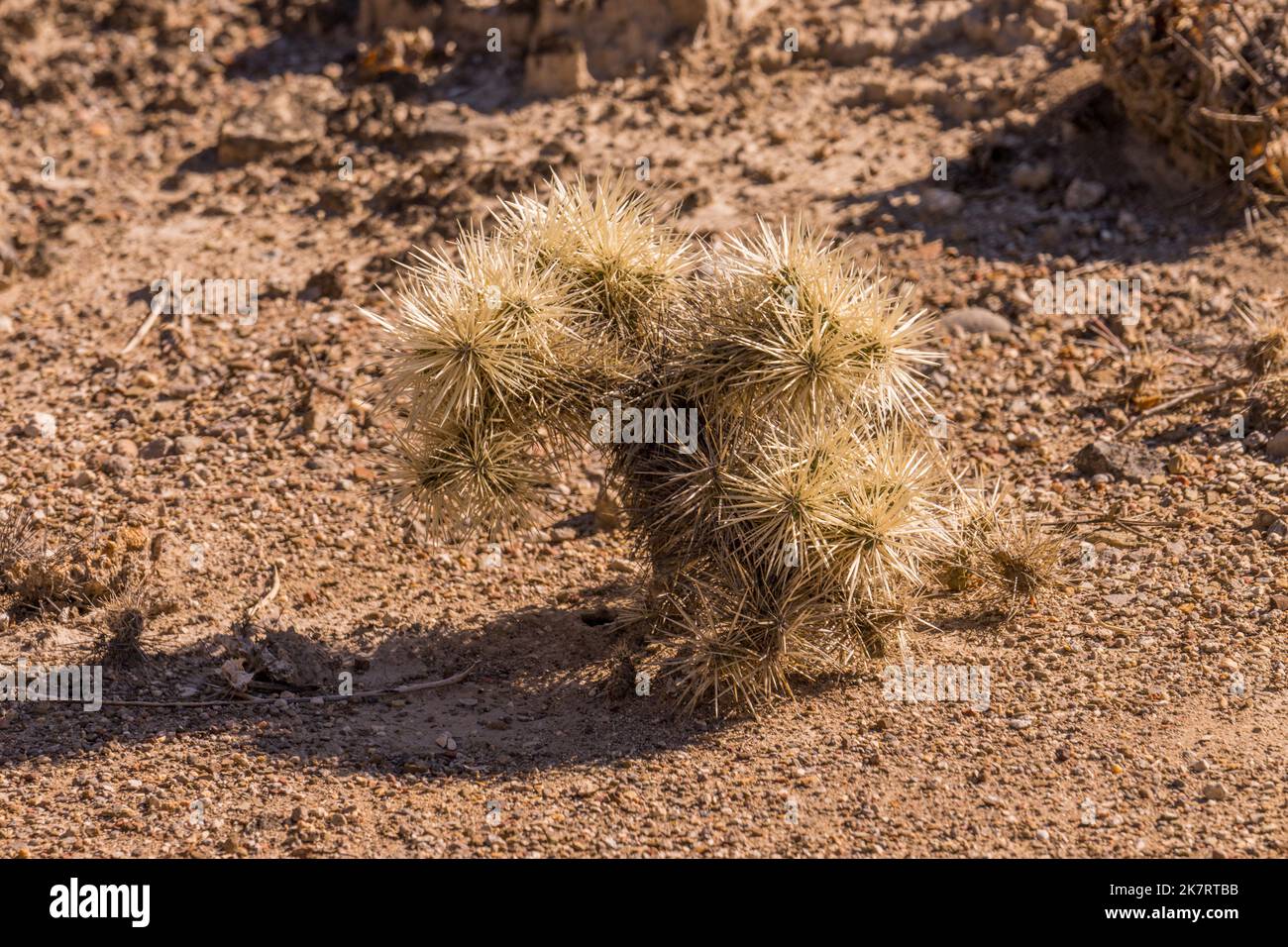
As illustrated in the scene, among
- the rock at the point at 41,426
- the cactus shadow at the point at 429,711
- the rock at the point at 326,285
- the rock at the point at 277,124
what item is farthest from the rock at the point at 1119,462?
the rock at the point at 277,124

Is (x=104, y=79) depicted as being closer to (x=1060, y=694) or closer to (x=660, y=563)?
(x=660, y=563)

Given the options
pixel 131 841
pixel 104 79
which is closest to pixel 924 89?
pixel 104 79

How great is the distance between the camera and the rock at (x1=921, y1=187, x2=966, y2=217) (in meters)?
8.04

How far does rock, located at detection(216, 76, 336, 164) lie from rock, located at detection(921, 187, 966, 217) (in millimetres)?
3690

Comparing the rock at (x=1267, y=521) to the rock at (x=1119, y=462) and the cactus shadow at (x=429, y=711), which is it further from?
the cactus shadow at (x=429, y=711)

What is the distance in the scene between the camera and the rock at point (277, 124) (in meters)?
9.13

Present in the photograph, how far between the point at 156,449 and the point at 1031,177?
4.70m

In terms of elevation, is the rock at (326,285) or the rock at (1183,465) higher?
the rock at (326,285)

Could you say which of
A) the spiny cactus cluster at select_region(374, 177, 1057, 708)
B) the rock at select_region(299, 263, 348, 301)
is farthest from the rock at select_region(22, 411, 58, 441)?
the spiny cactus cluster at select_region(374, 177, 1057, 708)

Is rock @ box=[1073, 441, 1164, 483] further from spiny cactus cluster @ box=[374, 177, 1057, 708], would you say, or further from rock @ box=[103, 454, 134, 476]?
rock @ box=[103, 454, 134, 476]

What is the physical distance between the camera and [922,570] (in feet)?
18.3

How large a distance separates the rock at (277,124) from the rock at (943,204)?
12.1 feet

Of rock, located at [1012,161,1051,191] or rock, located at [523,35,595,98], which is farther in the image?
rock, located at [523,35,595,98]

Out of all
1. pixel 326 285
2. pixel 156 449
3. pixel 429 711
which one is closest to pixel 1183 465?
pixel 429 711
